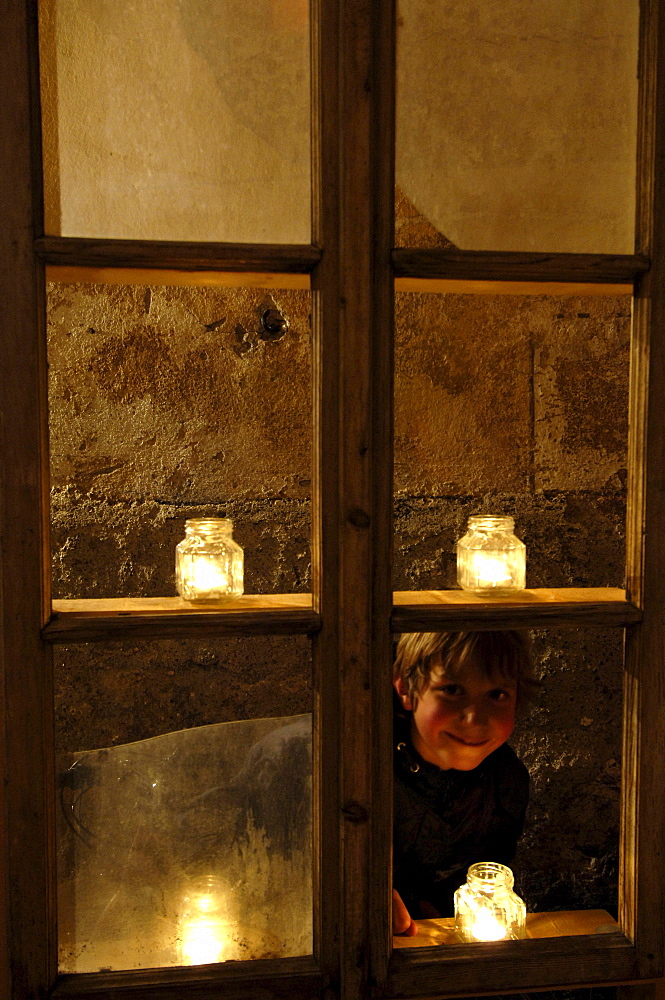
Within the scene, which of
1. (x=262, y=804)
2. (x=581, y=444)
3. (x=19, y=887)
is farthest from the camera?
(x=581, y=444)

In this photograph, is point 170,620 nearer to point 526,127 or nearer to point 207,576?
point 207,576

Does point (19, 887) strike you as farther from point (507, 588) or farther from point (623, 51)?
point (623, 51)

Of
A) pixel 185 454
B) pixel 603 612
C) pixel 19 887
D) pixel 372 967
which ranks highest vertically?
pixel 185 454

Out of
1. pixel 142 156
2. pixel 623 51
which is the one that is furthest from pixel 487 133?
pixel 142 156

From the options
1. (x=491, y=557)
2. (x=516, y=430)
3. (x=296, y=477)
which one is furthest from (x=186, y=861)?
(x=516, y=430)

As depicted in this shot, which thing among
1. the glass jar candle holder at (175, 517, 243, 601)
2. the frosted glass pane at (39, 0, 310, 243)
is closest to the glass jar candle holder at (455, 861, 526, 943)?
the glass jar candle holder at (175, 517, 243, 601)

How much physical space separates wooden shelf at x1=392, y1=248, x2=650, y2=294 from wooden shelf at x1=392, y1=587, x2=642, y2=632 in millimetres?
348

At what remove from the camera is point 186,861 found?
3.00 feet

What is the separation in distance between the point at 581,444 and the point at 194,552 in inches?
46.2

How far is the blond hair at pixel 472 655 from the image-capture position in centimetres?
122

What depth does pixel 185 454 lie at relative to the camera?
5.79ft

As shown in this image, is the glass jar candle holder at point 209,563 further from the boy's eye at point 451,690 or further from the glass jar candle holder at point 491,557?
the boy's eye at point 451,690

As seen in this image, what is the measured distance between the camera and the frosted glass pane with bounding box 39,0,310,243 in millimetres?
810

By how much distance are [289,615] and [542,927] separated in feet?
2.06
